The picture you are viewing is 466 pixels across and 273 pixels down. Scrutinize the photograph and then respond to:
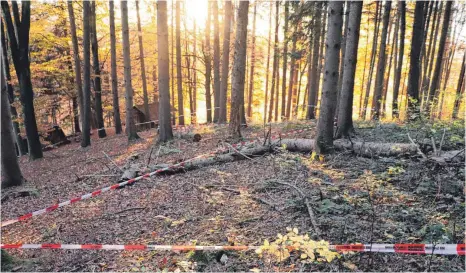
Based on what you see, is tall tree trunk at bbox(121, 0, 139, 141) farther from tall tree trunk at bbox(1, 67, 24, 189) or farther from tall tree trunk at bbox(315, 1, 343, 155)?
tall tree trunk at bbox(315, 1, 343, 155)

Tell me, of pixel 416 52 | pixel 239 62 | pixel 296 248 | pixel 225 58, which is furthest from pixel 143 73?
pixel 296 248

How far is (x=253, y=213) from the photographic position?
4.80 m

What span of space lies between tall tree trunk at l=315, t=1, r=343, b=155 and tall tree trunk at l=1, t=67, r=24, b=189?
8.34 meters

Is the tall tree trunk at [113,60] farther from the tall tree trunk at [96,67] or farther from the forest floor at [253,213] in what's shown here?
the forest floor at [253,213]

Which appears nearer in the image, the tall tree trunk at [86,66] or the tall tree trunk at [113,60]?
the tall tree trunk at [86,66]

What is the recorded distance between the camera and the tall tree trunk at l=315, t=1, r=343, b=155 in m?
6.71

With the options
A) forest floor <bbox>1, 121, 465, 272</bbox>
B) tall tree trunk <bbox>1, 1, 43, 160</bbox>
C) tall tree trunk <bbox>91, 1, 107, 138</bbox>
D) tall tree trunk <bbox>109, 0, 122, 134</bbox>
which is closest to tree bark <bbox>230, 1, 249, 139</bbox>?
forest floor <bbox>1, 121, 465, 272</bbox>

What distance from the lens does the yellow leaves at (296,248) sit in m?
2.85

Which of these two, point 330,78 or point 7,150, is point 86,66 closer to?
point 7,150

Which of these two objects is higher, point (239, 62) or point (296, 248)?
point (239, 62)

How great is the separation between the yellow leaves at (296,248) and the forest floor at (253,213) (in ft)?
0.43

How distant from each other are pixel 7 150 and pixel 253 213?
7386 millimetres

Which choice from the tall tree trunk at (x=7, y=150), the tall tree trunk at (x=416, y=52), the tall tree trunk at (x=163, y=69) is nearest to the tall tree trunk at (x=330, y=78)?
the tall tree trunk at (x=416, y=52)

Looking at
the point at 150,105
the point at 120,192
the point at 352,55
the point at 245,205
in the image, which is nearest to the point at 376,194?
the point at 245,205
